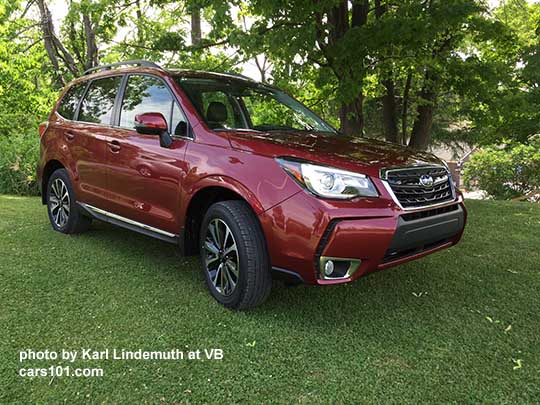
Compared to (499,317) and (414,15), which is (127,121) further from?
(414,15)

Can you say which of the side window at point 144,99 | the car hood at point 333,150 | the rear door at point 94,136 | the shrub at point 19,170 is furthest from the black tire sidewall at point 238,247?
the shrub at point 19,170

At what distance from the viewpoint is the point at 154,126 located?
319 cm

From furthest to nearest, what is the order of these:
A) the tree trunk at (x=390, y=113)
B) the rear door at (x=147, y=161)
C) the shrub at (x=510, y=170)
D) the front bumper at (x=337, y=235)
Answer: the shrub at (x=510, y=170)
the tree trunk at (x=390, y=113)
the rear door at (x=147, y=161)
the front bumper at (x=337, y=235)

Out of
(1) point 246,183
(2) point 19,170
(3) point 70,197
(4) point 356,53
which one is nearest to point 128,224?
(3) point 70,197

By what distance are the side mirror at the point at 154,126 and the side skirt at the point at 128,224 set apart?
71 centimetres

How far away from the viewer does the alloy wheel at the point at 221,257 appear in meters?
2.96

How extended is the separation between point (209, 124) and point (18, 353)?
189 cm

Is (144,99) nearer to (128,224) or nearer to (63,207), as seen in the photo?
(128,224)

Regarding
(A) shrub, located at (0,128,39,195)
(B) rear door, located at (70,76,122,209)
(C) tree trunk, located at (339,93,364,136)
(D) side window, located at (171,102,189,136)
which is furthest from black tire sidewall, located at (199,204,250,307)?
(A) shrub, located at (0,128,39,195)

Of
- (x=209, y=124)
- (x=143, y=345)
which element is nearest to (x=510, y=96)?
(x=209, y=124)

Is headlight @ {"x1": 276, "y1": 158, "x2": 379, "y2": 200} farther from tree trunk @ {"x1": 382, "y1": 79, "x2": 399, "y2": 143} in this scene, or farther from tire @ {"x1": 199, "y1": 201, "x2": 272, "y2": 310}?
tree trunk @ {"x1": 382, "y1": 79, "x2": 399, "y2": 143}

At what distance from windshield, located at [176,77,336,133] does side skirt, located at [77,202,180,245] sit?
933 mm

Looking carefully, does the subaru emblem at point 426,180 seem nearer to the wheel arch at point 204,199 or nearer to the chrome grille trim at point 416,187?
the chrome grille trim at point 416,187

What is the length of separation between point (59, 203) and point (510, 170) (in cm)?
1235
